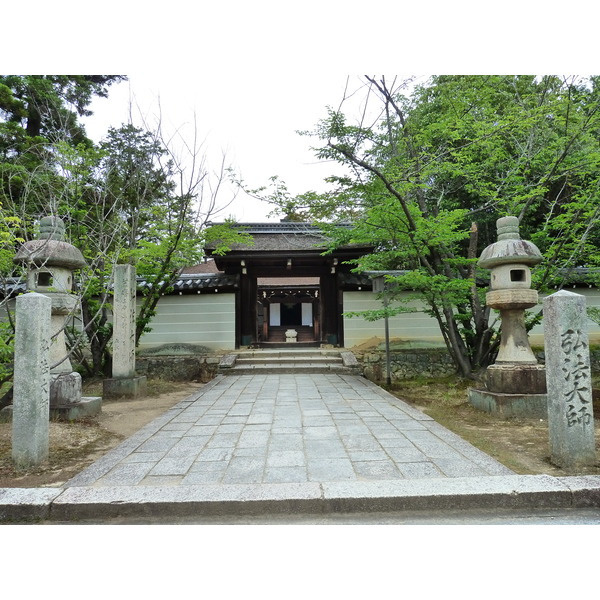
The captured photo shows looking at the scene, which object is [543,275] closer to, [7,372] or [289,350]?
[289,350]

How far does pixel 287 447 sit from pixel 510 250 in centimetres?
476

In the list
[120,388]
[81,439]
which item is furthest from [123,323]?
[81,439]

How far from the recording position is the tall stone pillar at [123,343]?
812 centimetres

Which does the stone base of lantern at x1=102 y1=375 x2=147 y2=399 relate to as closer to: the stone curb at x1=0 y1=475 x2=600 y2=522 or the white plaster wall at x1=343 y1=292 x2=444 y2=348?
the stone curb at x1=0 y1=475 x2=600 y2=522

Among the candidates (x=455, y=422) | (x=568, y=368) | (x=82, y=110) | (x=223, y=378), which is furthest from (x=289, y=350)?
(x=82, y=110)

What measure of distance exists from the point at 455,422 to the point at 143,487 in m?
4.50

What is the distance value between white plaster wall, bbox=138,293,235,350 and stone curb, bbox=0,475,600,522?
996cm

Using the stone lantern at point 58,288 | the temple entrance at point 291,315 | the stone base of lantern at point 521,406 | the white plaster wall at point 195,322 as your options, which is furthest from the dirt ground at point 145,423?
the temple entrance at point 291,315

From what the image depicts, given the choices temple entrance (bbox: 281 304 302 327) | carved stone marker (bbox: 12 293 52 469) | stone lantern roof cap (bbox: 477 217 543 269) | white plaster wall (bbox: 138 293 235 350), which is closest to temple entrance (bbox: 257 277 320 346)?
temple entrance (bbox: 281 304 302 327)

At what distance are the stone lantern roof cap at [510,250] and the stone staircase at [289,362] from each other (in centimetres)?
514

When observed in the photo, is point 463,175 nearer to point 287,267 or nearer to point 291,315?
point 287,267

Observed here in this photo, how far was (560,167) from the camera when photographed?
26.0 ft

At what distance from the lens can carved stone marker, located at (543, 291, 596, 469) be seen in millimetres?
3682

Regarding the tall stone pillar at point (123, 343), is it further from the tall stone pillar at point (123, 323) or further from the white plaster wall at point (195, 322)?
the white plaster wall at point (195, 322)
